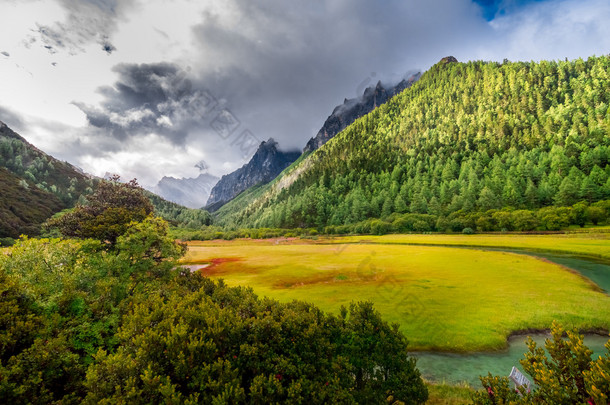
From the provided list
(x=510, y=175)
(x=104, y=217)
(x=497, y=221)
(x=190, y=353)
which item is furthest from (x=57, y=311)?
(x=510, y=175)

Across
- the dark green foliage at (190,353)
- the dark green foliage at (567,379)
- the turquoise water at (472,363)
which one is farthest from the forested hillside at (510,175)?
the dark green foliage at (567,379)

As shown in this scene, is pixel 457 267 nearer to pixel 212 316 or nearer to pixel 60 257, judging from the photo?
pixel 212 316

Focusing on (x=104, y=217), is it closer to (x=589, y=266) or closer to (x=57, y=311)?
(x=57, y=311)

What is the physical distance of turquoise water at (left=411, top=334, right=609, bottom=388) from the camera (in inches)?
658

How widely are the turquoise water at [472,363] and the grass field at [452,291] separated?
0.84 metres

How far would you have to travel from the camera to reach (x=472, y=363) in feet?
60.0

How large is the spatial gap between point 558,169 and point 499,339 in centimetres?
16941

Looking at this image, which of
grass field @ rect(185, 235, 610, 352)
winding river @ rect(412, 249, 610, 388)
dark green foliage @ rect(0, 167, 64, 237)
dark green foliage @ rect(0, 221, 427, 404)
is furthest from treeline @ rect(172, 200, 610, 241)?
dark green foliage @ rect(0, 167, 64, 237)

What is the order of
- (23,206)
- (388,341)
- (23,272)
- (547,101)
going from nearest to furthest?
1. (388,341)
2. (23,272)
3. (23,206)
4. (547,101)

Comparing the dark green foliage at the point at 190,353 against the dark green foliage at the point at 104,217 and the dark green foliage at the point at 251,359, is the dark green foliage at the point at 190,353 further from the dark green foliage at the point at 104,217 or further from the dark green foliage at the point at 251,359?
the dark green foliage at the point at 104,217

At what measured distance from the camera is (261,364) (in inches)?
328

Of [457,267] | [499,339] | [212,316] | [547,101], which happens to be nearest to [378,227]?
[457,267]

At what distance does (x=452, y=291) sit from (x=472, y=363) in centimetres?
1475

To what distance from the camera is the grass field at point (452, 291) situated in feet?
72.6
